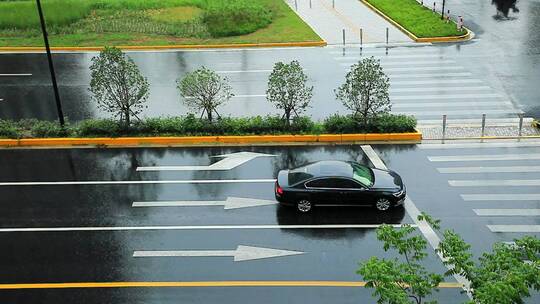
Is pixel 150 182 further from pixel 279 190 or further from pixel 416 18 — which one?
pixel 416 18

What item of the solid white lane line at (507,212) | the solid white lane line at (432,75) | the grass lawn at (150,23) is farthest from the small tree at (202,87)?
the grass lawn at (150,23)

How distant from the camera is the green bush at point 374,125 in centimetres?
1991

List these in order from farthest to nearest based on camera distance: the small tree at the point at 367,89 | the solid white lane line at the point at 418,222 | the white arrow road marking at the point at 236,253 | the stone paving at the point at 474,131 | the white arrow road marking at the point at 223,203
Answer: the stone paving at the point at 474,131 → the small tree at the point at 367,89 → the white arrow road marking at the point at 223,203 → the white arrow road marking at the point at 236,253 → the solid white lane line at the point at 418,222

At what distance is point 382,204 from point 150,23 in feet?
73.8

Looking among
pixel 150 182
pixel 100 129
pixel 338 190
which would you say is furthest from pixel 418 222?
pixel 100 129

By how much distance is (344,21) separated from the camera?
111 ft

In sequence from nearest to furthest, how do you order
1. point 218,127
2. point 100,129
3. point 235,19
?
point 218,127, point 100,129, point 235,19

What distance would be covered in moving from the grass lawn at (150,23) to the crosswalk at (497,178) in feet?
44.4

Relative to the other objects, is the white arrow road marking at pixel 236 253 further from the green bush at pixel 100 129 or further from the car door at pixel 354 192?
the green bush at pixel 100 129

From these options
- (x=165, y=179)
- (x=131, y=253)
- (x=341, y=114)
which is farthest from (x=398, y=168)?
(x=131, y=253)

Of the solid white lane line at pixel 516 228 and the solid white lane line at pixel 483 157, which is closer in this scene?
the solid white lane line at pixel 516 228

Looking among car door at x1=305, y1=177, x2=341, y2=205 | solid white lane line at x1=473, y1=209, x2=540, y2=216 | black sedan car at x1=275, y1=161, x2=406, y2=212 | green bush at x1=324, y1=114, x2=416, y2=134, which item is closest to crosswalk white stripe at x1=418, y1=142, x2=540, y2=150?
green bush at x1=324, y1=114, x2=416, y2=134

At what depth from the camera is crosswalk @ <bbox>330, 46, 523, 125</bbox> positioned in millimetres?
22031

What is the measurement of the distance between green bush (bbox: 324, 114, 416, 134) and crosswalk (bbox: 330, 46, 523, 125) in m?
1.50
